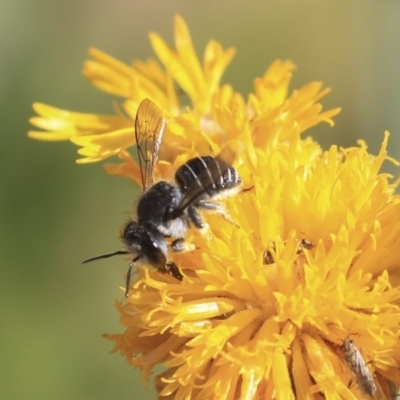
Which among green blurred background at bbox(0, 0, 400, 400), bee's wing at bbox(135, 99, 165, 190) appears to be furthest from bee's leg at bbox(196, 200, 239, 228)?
green blurred background at bbox(0, 0, 400, 400)

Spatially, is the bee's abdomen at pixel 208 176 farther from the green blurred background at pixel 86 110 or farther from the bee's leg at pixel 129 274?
the green blurred background at pixel 86 110

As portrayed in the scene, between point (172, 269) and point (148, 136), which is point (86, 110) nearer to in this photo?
point (148, 136)

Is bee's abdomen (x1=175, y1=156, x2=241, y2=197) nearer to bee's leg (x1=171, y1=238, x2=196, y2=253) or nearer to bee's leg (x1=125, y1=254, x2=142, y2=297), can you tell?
bee's leg (x1=171, y1=238, x2=196, y2=253)

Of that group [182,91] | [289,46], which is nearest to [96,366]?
[182,91]

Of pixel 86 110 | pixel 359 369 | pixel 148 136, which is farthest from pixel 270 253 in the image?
pixel 86 110

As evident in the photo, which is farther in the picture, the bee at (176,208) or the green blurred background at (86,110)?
the green blurred background at (86,110)

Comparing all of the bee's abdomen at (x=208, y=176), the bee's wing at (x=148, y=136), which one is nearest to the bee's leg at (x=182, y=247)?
the bee's abdomen at (x=208, y=176)
